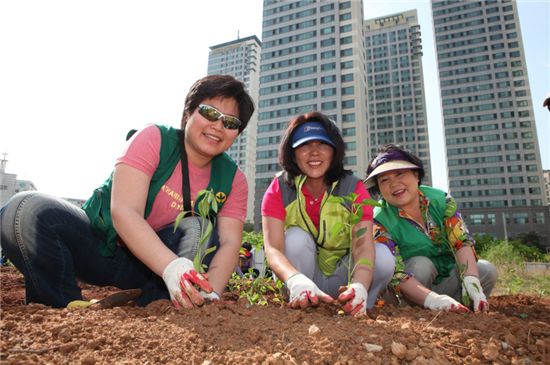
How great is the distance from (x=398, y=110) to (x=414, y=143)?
8.04m

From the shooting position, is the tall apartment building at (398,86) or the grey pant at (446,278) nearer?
the grey pant at (446,278)

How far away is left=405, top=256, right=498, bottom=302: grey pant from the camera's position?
2.13m

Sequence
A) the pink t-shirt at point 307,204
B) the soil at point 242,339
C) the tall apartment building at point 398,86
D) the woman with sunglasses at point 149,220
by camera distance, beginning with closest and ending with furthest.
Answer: the soil at point 242,339 → the woman with sunglasses at point 149,220 → the pink t-shirt at point 307,204 → the tall apartment building at point 398,86

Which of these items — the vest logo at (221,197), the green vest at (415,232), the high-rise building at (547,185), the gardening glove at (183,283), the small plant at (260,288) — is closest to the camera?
the gardening glove at (183,283)

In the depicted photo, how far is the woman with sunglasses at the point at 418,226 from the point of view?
2.08 meters

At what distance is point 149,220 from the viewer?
1757 millimetres

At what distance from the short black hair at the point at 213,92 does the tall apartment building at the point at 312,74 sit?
37065 mm

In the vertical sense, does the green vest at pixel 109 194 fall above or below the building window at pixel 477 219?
below

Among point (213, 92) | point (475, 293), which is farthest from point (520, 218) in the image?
point (213, 92)

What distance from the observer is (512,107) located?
54.3 metres

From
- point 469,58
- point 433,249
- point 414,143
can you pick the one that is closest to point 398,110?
point 414,143

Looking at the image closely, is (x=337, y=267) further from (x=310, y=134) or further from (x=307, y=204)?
(x=310, y=134)

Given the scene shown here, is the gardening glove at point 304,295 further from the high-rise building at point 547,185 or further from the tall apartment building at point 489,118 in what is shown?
the high-rise building at point 547,185

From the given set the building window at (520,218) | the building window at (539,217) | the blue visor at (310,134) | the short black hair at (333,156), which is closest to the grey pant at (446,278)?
the short black hair at (333,156)
